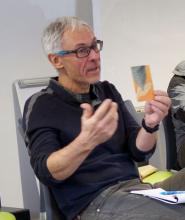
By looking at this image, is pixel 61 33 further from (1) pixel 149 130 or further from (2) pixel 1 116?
(2) pixel 1 116

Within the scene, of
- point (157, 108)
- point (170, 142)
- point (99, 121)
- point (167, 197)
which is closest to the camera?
point (99, 121)

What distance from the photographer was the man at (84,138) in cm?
158

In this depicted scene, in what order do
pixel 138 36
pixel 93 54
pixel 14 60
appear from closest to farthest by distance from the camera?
pixel 93 54
pixel 14 60
pixel 138 36

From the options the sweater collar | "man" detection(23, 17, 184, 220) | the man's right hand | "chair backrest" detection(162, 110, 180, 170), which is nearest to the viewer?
the man's right hand

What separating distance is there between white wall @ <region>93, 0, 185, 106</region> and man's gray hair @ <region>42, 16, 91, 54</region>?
1466 millimetres

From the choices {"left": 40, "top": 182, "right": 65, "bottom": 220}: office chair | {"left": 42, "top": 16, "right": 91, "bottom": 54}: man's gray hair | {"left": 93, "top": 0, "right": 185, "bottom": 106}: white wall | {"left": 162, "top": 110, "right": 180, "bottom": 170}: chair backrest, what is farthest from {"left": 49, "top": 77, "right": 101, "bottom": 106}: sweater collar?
{"left": 93, "top": 0, "right": 185, "bottom": 106}: white wall

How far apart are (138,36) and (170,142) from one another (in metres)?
1.16

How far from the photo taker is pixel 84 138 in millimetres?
1492

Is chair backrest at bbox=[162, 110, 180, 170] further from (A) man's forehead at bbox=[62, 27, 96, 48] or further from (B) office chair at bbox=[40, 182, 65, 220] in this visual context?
(B) office chair at bbox=[40, 182, 65, 220]

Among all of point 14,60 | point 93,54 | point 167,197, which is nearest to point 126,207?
point 167,197

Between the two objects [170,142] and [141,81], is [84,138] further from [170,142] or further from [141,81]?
[170,142]

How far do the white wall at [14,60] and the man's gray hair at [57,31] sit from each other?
4.01 feet

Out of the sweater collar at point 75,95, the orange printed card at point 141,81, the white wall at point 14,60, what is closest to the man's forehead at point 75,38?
the sweater collar at point 75,95

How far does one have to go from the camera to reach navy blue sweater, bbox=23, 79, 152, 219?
5.53 feet
